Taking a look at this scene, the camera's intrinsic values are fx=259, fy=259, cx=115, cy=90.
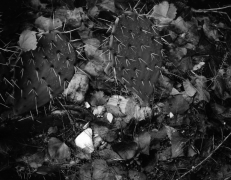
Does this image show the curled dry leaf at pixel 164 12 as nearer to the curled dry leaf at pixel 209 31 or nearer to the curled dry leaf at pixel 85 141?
the curled dry leaf at pixel 209 31

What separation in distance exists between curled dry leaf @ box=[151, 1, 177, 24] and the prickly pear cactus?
518 millimetres

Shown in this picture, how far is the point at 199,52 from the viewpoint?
1.53 m

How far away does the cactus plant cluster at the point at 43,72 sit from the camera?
1045mm

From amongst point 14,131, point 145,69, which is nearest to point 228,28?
point 145,69

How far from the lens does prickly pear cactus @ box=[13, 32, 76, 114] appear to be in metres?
1.04

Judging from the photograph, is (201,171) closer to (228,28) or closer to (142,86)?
(142,86)

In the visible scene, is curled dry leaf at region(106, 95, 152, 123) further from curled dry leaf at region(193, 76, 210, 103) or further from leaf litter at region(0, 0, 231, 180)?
curled dry leaf at region(193, 76, 210, 103)

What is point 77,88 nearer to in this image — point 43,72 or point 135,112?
point 43,72

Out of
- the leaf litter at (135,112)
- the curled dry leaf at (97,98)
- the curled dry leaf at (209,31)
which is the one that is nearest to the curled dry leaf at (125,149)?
the leaf litter at (135,112)

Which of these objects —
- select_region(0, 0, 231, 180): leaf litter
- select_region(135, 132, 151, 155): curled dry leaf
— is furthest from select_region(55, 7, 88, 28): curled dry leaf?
select_region(135, 132, 151, 155): curled dry leaf

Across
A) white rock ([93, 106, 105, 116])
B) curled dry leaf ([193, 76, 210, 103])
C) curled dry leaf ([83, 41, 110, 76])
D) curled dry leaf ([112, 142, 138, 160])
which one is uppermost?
curled dry leaf ([83, 41, 110, 76])

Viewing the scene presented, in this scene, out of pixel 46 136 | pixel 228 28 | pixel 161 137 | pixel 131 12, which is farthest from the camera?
pixel 228 28

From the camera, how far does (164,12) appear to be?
136cm

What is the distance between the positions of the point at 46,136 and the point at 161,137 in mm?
615
